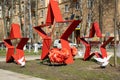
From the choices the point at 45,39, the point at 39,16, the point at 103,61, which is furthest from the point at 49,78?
the point at 39,16

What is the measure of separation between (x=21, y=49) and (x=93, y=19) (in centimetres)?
3947

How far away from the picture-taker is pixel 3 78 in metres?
15.1

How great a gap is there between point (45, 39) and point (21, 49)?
1.66m

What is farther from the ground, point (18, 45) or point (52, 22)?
point (52, 22)

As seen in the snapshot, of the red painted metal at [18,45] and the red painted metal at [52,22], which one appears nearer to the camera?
the red painted metal at [52,22]

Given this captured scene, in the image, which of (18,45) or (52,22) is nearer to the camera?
(18,45)

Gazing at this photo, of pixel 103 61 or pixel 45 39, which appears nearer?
pixel 103 61

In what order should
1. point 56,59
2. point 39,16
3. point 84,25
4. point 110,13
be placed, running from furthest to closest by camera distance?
point 39,16 → point 84,25 → point 110,13 → point 56,59

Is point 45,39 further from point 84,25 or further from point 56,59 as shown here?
point 84,25

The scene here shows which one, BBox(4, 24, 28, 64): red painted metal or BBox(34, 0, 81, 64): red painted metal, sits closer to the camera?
BBox(34, 0, 81, 64): red painted metal

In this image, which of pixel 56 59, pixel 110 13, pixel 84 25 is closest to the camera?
pixel 56 59

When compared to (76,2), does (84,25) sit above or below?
below

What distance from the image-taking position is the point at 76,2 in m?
65.9

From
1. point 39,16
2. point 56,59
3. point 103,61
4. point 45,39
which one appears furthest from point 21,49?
point 39,16
